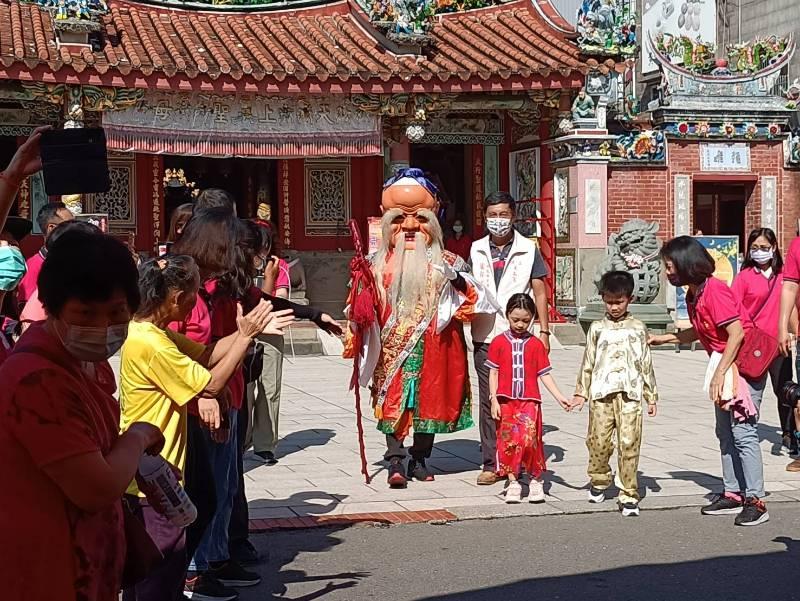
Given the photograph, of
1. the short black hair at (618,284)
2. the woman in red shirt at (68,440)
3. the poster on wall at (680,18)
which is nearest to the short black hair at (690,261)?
the short black hair at (618,284)

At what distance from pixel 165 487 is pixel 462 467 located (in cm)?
529

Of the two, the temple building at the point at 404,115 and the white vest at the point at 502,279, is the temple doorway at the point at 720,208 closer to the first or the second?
the temple building at the point at 404,115

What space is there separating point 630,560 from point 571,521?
87 centimetres

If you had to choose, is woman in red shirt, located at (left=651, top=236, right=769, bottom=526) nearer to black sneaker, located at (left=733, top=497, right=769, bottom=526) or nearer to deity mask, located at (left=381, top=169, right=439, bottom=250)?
black sneaker, located at (left=733, top=497, right=769, bottom=526)

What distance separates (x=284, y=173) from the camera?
61.7 ft

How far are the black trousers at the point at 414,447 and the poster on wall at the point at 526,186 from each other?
1073cm

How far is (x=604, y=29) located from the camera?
666 inches

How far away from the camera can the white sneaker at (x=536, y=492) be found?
→ 23.4ft

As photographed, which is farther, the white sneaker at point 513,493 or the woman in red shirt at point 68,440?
the white sneaker at point 513,493

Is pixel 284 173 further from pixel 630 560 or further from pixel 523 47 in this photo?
pixel 630 560

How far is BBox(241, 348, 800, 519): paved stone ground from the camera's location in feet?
23.3

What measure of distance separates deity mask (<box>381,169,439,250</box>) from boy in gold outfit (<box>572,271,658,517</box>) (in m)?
1.30

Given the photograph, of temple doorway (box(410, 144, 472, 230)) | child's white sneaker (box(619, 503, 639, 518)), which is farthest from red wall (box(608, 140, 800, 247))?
child's white sneaker (box(619, 503, 639, 518))

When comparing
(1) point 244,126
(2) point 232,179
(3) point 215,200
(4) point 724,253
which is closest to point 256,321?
(3) point 215,200
